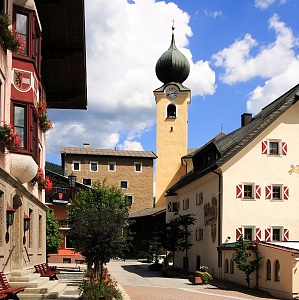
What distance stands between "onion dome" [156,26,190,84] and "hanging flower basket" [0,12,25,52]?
6250 cm

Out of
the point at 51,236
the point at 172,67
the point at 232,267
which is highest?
the point at 172,67

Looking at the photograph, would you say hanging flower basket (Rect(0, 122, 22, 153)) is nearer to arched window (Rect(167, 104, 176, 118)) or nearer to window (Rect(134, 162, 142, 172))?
arched window (Rect(167, 104, 176, 118))

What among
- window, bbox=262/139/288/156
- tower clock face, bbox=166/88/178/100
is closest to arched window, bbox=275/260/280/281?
window, bbox=262/139/288/156

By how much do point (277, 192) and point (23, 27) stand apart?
Answer: 71.1 feet

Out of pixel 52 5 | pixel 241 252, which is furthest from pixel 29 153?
pixel 241 252

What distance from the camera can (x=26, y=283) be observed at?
17.6 m

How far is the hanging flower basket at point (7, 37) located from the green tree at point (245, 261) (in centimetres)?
1659

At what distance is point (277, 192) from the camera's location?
35.6 metres

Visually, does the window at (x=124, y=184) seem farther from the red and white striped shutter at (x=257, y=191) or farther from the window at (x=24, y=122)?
the window at (x=24, y=122)

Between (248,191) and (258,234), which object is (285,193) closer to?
(248,191)

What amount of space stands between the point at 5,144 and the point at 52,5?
7.59 m

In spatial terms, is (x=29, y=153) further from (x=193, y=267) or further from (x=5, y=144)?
(x=193, y=267)

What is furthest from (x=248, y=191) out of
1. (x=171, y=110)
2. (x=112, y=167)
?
(x=112, y=167)

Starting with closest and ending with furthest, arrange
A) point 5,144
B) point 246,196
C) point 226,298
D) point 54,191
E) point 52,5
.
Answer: point 5,144, point 52,5, point 226,298, point 246,196, point 54,191
